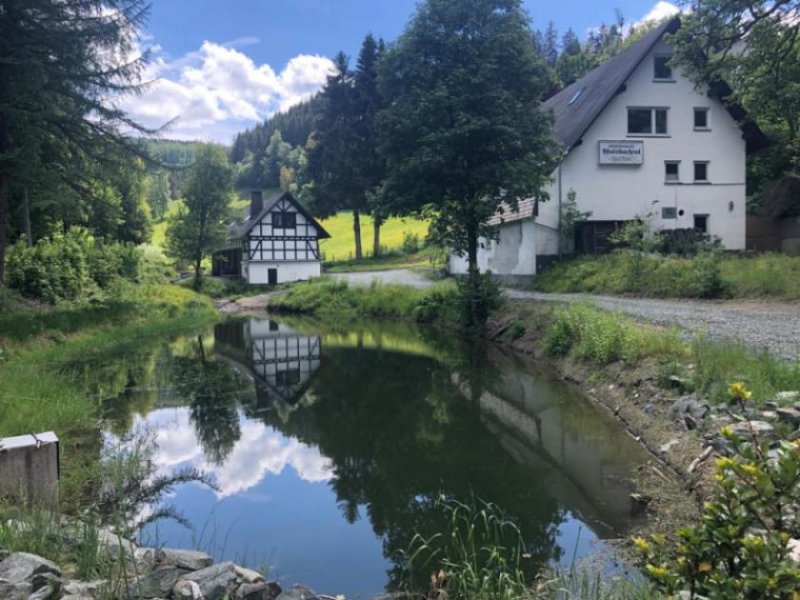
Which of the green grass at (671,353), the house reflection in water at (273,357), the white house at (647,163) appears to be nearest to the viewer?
the green grass at (671,353)

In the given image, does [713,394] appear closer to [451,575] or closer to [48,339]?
[451,575]

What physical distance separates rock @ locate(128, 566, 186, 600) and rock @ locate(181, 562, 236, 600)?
3.8 inches

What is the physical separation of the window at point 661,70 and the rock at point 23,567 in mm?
28557

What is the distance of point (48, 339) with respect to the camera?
15844 mm

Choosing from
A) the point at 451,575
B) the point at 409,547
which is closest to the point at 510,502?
the point at 409,547

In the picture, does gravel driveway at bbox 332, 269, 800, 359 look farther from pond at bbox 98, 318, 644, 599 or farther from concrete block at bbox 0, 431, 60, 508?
concrete block at bbox 0, 431, 60, 508

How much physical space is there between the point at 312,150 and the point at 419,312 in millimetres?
29371

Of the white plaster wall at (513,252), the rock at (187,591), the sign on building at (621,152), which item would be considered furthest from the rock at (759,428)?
the sign on building at (621,152)

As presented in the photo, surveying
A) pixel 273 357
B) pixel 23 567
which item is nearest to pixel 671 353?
pixel 23 567

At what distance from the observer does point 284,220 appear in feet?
163

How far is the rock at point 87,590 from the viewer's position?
3637 mm

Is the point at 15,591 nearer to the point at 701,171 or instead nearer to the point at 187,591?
the point at 187,591

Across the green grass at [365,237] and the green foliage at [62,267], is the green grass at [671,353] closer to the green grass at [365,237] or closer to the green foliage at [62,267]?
the green foliage at [62,267]

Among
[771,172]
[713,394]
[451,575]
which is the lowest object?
[451,575]
